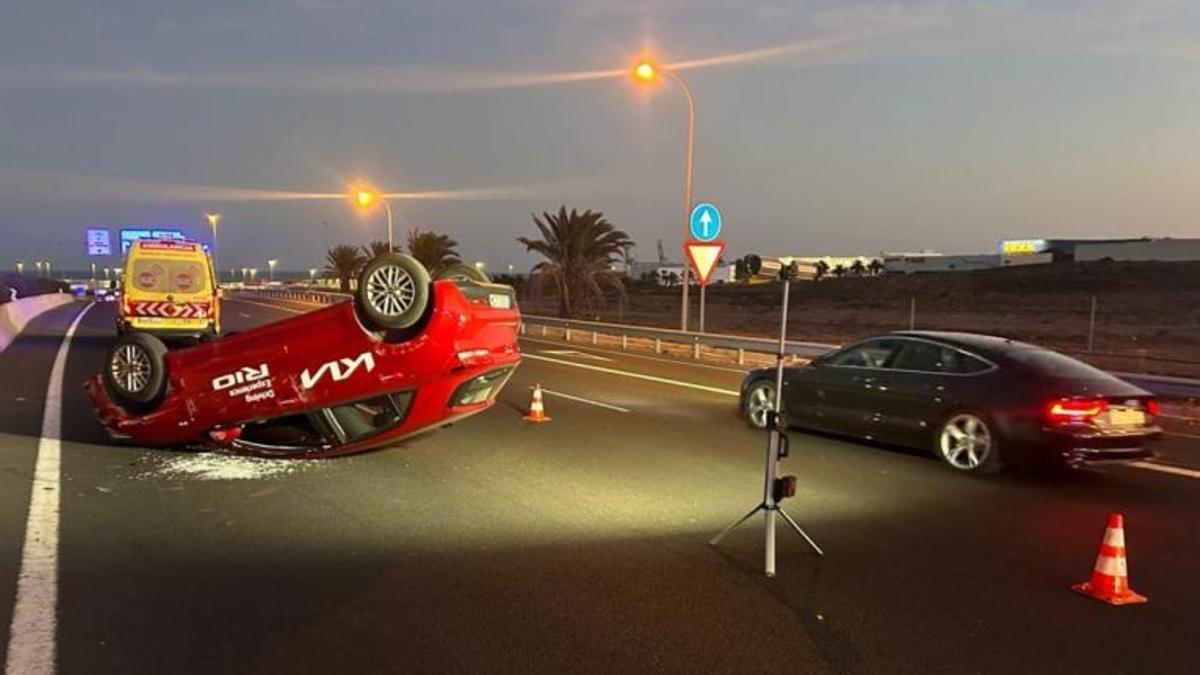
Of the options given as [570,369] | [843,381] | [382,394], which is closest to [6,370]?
[570,369]

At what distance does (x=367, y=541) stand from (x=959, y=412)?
5.71m

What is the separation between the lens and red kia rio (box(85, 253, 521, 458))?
7.80 meters

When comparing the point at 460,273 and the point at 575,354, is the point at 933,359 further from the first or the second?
the point at 575,354

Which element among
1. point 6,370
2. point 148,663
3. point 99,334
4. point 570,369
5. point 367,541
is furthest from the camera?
point 99,334

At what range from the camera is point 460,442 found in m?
9.88

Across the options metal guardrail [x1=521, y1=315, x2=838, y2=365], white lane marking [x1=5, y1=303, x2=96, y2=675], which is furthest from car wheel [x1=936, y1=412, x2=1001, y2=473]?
white lane marking [x1=5, y1=303, x2=96, y2=675]

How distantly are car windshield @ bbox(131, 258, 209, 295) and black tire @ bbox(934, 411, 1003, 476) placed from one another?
1693cm

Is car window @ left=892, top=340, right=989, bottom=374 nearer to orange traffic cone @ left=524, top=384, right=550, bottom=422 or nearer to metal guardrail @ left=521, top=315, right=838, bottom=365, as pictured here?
orange traffic cone @ left=524, top=384, right=550, bottom=422

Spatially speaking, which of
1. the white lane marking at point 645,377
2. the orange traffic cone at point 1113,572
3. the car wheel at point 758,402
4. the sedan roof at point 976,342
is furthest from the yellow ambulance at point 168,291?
the orange traffic cone at point 1113,572

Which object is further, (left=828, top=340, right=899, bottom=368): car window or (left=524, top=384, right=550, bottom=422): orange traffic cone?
(left=524, top=384, right=550, bottom=422): orange traffic cone

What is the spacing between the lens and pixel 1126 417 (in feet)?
26.5

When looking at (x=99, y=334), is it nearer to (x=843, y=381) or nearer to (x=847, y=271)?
(x=843, y=381)

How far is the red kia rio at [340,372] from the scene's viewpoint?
7.80 metres

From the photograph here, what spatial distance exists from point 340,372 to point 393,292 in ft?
3.02
